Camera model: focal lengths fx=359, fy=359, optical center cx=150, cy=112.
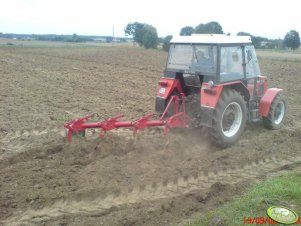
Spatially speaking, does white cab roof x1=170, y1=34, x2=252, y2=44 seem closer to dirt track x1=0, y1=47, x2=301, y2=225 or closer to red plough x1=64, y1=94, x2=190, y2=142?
red plough x1=64, y1=94, x2=190, y2=142

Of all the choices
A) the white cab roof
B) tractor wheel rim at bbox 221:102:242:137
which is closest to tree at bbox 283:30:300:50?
the white cab roof

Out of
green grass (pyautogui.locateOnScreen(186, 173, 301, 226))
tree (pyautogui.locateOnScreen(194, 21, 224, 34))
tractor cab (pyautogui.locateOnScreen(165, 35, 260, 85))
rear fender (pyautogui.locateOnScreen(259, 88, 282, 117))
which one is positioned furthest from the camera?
tree (pyautogui.locateOnScreen(194, 21, 224, 34))

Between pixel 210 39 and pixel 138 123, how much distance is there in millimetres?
2237

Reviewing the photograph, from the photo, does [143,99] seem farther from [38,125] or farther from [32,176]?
[32,176]

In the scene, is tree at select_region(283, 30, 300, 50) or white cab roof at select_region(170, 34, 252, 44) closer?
white cab roof at select_region(170, 34, 252, 44)

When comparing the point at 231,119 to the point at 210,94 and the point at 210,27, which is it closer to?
the point at 210,94

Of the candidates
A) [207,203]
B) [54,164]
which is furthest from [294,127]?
[54,164]

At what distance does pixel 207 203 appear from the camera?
481 centimetres

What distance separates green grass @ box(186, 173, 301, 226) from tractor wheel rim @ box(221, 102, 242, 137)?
6.33 feet

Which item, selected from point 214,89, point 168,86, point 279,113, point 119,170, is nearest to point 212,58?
point 214,89

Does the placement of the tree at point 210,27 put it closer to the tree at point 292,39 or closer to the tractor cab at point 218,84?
the tree at point 292,39

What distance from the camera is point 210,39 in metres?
6.93

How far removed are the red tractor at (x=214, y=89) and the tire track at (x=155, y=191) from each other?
1008mm

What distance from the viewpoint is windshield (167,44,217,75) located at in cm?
691
